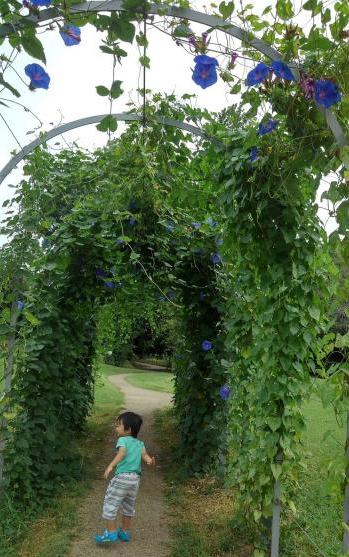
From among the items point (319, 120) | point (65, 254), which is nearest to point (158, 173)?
point (65, 254)

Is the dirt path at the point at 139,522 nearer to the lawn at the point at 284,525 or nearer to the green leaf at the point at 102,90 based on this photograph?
the lawn at the point at 284,525

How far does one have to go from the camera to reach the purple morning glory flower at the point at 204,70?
198 cm

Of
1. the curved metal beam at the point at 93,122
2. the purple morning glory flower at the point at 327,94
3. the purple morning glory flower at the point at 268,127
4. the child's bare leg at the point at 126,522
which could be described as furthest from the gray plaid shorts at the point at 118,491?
the purple morning glory flower at the point at 327,94

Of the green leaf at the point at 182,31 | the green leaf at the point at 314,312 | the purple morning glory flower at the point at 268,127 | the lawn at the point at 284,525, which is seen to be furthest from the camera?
the lawn at the point at 284,525

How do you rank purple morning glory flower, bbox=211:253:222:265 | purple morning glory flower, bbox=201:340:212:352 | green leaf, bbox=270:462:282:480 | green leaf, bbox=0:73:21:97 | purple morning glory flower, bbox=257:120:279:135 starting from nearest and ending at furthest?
1. green leaf, bbox=0:73:21:97
2. purple morning glory flower, bbox=257:120:279:135
3. green leaf, bbox=270:462:282:480
4. purple morning glory flower, bbox=211:253:222:265
5. purple morning glory flower, bbox=201:340:212:352

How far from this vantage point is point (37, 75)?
1.86 meters

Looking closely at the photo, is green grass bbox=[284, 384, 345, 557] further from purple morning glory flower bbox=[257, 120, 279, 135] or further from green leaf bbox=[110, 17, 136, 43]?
green leaf bbox=[110, 17, 136, 43]

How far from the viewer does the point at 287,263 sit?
2830mm

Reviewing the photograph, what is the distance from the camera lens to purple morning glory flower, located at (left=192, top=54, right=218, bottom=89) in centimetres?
198

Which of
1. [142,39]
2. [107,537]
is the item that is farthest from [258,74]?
[107,537]

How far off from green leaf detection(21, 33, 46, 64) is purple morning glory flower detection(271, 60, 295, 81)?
79cm

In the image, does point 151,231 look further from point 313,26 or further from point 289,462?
point 313,26

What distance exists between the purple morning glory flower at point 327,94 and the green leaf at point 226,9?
41 centimetres

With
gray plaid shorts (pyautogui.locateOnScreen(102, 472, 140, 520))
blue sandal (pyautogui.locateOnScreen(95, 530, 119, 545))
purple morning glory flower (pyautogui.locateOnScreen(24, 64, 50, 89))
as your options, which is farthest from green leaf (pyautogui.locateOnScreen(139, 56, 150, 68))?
blue sandal (pyautogui.locateOnScreen(95, 530, 119, 545))
